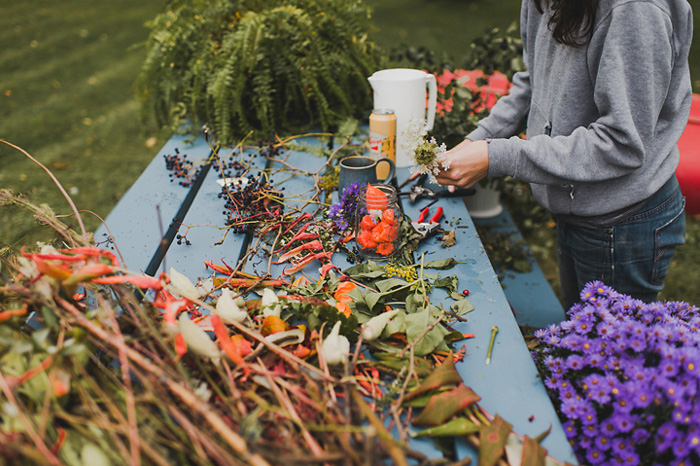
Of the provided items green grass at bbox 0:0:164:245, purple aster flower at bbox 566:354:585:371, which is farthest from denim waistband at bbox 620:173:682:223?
green grass at bbox 0:0:164:245

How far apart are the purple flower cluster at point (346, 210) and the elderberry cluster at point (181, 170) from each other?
781 millimetres

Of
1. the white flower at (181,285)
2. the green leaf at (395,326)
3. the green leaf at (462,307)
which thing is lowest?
the green leaf at (462,307)

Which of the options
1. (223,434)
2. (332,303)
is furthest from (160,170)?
(223,434)

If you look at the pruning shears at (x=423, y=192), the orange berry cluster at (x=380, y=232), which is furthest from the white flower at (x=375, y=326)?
the pruning shears at (x=423, y=192)

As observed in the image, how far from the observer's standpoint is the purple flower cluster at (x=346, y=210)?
1599mm

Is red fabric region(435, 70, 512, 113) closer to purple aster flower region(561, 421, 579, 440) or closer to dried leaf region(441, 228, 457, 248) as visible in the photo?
dried leaf region(441, 228, 457, 248)

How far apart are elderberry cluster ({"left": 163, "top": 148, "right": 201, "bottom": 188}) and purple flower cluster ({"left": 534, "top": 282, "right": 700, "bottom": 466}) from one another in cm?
160

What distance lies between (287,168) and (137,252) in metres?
0.85

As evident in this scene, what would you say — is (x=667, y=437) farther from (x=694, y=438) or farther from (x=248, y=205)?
(x=248, y=205)

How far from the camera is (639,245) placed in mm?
1559

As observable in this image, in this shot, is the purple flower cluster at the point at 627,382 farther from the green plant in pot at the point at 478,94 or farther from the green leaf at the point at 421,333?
the green plant in pot at the point at 478,94

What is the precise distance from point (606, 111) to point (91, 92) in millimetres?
6409

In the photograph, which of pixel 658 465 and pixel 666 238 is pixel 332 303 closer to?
pixel 658 465

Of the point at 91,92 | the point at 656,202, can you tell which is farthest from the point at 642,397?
the point at 91,92
